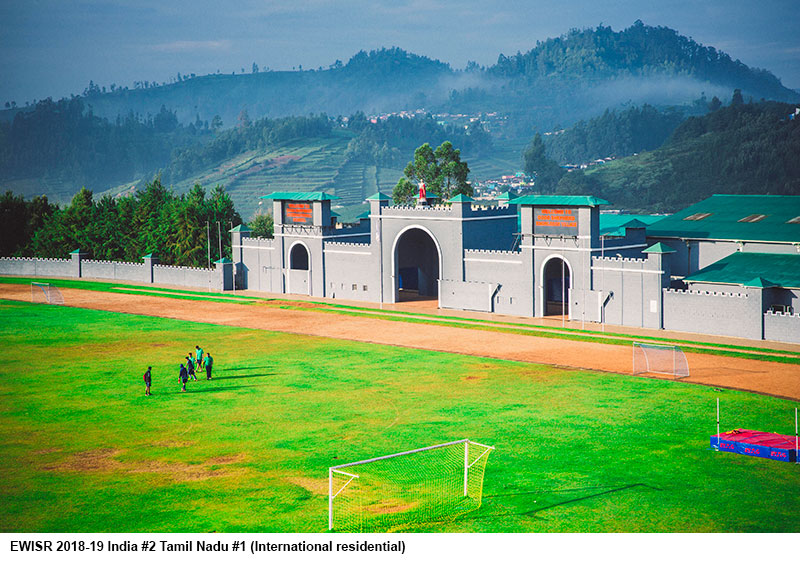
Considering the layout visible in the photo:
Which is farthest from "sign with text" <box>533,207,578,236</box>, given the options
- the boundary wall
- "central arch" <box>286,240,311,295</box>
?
the boundary wall

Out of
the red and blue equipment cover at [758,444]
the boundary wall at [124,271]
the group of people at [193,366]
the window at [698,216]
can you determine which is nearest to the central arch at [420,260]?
the boundary wall at [124,271]

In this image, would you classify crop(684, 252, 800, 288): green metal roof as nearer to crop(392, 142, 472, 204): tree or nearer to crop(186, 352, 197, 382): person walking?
crop(186, 352, 197, 382): person walking

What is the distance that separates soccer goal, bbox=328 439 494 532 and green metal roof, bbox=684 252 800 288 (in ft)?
113

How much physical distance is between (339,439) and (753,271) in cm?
3911

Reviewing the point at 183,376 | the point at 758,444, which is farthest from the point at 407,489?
the point at 183,376

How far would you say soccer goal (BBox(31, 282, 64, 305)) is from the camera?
88.3 metres

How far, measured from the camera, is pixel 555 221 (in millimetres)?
69938

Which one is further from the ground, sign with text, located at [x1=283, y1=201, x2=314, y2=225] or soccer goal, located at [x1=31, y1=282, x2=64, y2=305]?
sign with text, located at [x1=283, y1=201, x2=314, y2=225]

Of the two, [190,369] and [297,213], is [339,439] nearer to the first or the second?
[190,369]

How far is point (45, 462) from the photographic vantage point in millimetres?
34250

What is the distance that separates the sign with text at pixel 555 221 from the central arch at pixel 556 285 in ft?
6.94

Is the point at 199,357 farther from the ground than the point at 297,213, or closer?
closer

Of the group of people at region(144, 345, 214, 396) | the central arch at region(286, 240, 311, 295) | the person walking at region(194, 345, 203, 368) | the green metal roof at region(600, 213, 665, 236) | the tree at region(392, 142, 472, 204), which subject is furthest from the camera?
the tree at region(392, 142, 472, 204)

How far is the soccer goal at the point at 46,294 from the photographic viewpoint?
8834 centimetres
